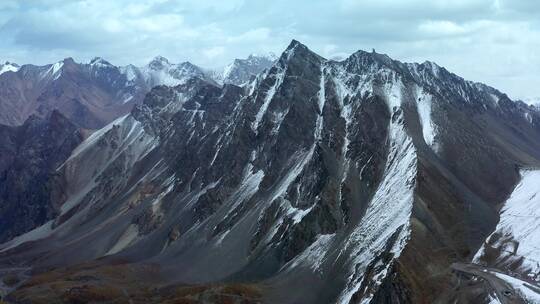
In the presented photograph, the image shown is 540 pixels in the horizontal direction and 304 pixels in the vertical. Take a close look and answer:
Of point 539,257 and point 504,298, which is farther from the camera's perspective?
point 539,257

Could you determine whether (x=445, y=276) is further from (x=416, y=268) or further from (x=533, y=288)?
(x=533, y=288)

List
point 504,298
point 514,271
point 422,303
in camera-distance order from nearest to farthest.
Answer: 1. point 504,298
2. point 422,303
3. point 514,271

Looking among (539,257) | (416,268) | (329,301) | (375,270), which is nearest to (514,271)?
(539,257)

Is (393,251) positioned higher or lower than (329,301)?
higher

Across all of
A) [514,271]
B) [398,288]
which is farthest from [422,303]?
[514,271]

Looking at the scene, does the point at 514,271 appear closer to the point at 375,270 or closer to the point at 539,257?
the point at 539,257

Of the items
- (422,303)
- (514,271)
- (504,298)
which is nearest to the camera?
(504,298)

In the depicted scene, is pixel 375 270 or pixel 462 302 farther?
pixel 375 270
